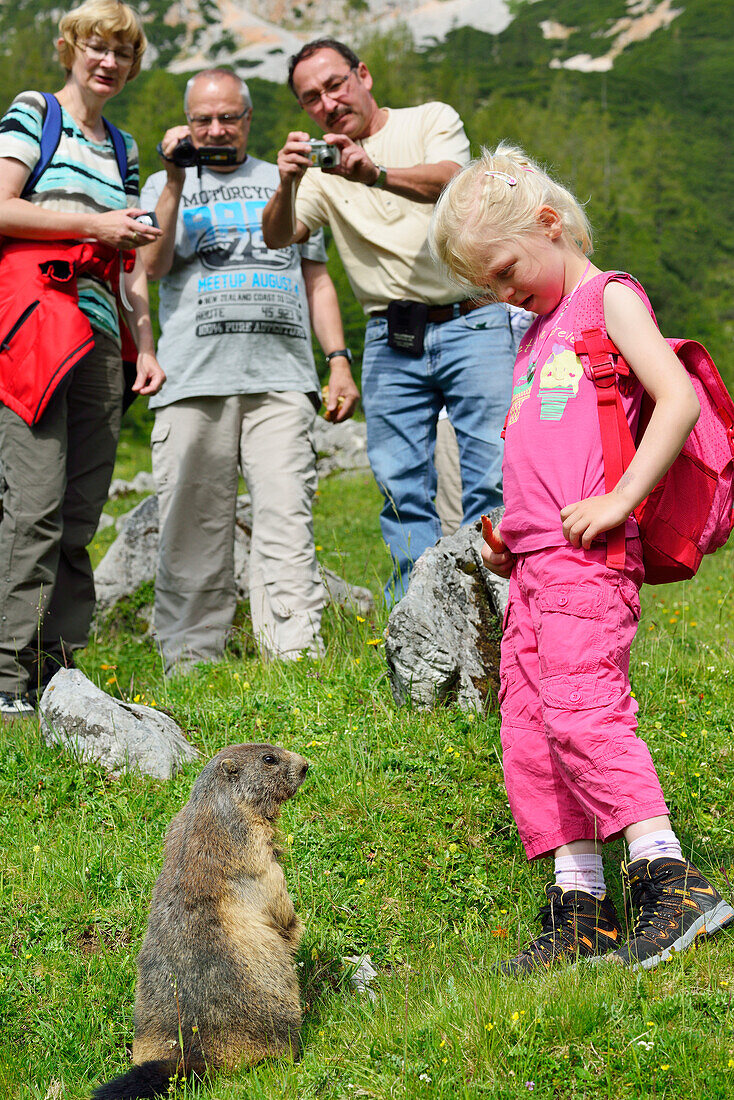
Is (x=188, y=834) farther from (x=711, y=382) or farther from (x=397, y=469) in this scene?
(x=397, y=469)

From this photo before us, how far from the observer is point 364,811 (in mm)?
4156

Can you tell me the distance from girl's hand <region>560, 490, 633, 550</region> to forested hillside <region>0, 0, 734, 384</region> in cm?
3303

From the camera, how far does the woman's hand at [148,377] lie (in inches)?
218

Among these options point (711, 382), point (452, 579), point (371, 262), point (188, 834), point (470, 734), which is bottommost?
point (470, 734)

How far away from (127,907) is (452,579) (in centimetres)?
223

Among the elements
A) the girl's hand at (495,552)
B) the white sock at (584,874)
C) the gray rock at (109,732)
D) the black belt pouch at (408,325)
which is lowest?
the gray rock at (109,732)

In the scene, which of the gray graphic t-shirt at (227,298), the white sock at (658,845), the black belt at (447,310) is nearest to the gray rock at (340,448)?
the gray graphic t-shirt at (227,298)

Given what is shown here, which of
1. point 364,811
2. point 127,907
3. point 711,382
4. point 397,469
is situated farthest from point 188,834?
point 397,469

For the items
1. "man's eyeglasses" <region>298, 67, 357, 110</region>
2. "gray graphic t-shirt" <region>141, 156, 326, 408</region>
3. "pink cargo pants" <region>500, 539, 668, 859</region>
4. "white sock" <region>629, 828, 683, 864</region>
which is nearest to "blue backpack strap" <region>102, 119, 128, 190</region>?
"gray graphic t-shirt" <region>141, 156, 326, 408</region>

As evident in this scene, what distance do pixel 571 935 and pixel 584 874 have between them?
20 cm

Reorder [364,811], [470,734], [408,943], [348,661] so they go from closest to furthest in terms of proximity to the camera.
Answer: [408,943], [364,811], [470,734], [348,661]

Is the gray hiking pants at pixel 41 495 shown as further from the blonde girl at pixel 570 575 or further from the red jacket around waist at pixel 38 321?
the blonde girl at pixel 570 575

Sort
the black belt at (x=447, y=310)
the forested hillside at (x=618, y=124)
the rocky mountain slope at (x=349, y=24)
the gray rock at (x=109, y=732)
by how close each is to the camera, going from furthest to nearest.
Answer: the rocky mountain slope at (x=349, y=24), the forested hillside at (x=618, y=124), the black belt at (x=447, y=310), the gray rock at (x=109, y=732)

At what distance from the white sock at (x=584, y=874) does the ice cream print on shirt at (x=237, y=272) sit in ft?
13.0
